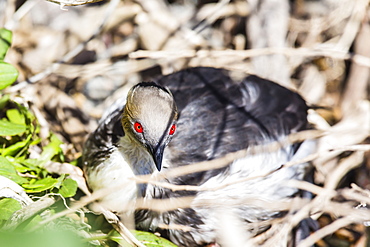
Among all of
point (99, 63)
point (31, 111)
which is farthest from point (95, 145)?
point (99, 63)

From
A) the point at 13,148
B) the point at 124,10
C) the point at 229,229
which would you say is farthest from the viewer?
the point at 124,10

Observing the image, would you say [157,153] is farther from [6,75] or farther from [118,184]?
[6,75]

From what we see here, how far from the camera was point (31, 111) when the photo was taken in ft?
9.66

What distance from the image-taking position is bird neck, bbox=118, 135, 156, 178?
2381 mm

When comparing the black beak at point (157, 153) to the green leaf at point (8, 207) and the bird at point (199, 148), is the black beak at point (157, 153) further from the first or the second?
the green leaf at point (8, 207)

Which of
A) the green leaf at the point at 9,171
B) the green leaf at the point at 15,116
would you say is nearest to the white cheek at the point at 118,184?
A: the green leaf at the point at 9,171

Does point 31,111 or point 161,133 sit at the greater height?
point 161,133

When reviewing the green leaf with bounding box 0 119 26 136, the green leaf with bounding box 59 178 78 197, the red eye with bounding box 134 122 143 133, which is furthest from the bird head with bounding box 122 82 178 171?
the green leaf with bounding box 0 119 26 136

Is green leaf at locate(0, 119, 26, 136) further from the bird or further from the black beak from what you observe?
the black beak

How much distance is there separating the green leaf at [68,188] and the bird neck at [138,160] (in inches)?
11.0

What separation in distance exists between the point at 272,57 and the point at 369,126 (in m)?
0.81

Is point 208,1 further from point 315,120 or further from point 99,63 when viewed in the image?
point 315,120

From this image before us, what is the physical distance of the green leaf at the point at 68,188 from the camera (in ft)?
7.35

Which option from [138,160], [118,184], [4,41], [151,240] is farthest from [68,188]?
[4,41]
